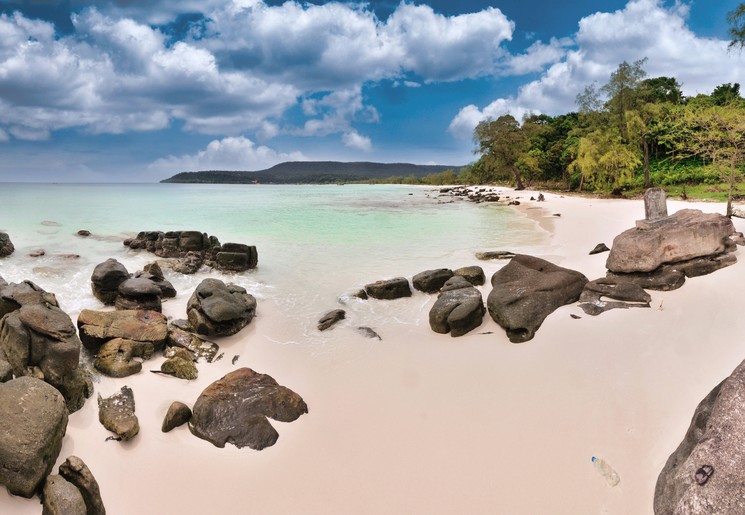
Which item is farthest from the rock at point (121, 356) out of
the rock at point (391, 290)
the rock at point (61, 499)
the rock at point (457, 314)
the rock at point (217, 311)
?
the rock at point (457, 314)

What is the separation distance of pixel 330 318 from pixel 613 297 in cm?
546

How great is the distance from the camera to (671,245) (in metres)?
8.08

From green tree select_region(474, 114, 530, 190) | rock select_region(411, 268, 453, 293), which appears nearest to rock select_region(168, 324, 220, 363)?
rock select_region(411, 268, 453, 293)

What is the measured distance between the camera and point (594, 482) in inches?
156

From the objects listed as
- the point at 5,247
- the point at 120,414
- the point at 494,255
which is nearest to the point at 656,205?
the point at 494,255

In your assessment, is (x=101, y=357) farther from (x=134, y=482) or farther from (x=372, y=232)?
(x=372, y=232)

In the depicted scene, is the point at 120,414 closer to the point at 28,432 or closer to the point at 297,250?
the point at 28,432

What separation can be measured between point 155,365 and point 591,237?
15.8 meters

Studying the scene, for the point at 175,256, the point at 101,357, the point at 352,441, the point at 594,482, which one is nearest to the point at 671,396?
the point at 594,482

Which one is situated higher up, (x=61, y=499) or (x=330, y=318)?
(x=330, y=318)

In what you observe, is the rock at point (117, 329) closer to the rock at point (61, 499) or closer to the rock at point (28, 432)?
the rock at point (28, 432)

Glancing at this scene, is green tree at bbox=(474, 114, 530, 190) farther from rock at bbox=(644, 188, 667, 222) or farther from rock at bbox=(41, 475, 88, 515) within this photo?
rock at bbox=(41, 475, 88, 515)

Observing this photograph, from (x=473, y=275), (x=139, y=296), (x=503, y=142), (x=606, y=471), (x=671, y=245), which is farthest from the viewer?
(x=503, y=142)

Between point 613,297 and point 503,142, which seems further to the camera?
point 503,142
